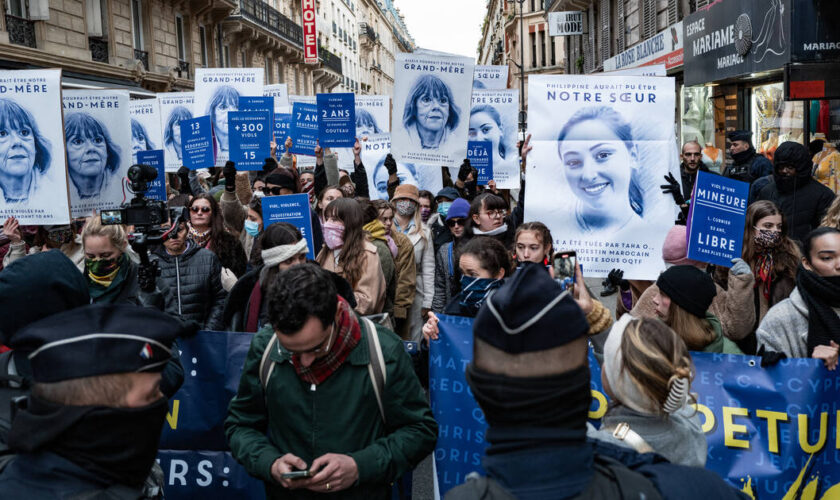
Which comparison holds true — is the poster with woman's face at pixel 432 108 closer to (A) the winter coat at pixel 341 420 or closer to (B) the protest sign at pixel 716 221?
(B) the protest sign at pixel 716 221

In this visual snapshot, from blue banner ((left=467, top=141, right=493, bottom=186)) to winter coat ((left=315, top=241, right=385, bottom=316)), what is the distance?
523 centimetres

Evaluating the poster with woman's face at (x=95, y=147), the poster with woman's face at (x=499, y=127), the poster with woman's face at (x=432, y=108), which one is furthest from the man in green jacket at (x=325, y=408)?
the poster with woman's face at (x=499, y=127)

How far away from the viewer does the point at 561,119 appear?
5.06 meters

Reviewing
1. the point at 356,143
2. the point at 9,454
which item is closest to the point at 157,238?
the point at 9,454

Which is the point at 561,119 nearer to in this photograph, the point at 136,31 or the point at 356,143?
the point at 356,143

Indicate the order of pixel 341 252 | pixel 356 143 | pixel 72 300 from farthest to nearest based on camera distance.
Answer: pixel 356 143 < pixel 341 252 < pixel 72 300

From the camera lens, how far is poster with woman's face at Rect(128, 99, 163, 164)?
1141 cm

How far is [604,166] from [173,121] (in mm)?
8565

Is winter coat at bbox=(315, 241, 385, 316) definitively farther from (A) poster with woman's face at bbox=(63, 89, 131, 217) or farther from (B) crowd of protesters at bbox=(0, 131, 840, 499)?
(A) poster with woman's face at bbox=(63, 89, 131, 217)

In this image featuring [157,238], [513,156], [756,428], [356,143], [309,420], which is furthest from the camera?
[513,156]

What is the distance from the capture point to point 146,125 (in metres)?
11.5

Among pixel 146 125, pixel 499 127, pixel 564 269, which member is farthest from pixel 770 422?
pixel 146 125

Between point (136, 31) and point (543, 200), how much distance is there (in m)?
21.9

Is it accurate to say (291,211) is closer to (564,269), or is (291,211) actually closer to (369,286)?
(369,286)
